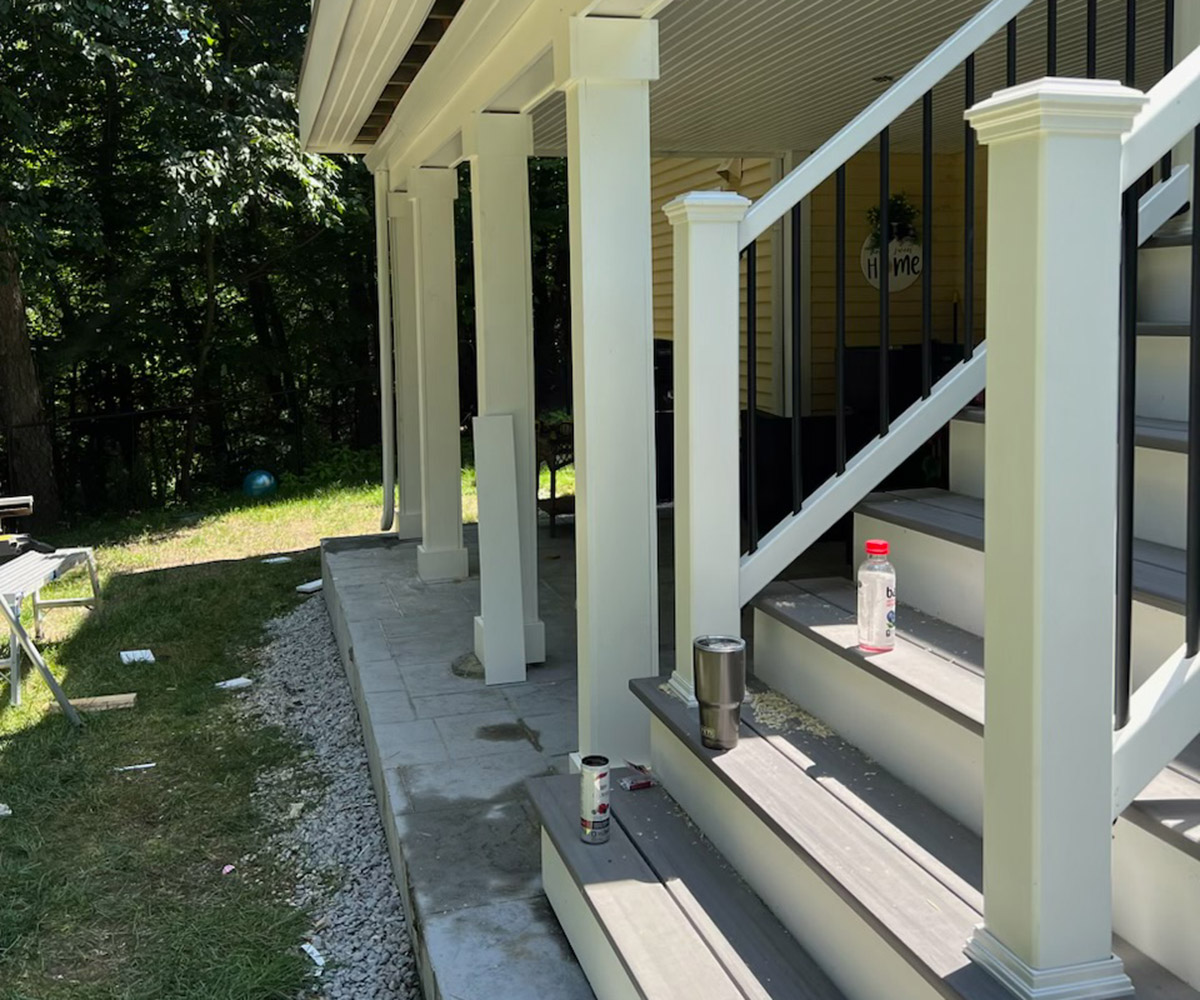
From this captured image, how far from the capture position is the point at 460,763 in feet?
11.6

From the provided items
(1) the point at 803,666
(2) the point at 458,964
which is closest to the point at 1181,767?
(1) the point at 803,666

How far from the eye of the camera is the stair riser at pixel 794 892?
169 centimetres

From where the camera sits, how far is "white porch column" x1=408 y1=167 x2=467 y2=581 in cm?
572

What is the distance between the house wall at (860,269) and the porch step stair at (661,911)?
5149 millimetres

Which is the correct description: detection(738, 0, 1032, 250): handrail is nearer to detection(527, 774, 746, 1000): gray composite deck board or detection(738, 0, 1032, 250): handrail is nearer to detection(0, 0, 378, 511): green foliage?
detection(527, 774, 746, 1000): gray composite deck board

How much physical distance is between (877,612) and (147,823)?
251 centimetres

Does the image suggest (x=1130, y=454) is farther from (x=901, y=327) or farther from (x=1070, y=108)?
(x=901, y=327)

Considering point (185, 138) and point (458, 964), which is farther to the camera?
point (185, 138)

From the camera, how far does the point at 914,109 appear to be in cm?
587

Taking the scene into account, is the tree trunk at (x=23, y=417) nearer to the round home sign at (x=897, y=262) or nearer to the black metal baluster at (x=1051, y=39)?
the round home sign at (x=897, y=262)

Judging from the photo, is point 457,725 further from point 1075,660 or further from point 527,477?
point 1075,660

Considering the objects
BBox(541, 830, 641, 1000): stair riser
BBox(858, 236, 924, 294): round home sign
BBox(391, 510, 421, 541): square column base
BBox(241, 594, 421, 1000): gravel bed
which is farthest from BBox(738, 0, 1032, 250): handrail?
BBox(391, 510, 421, 541): square column base

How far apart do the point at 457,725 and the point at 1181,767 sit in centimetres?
257

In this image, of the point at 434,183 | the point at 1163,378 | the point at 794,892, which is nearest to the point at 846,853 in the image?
the point at 794,892
